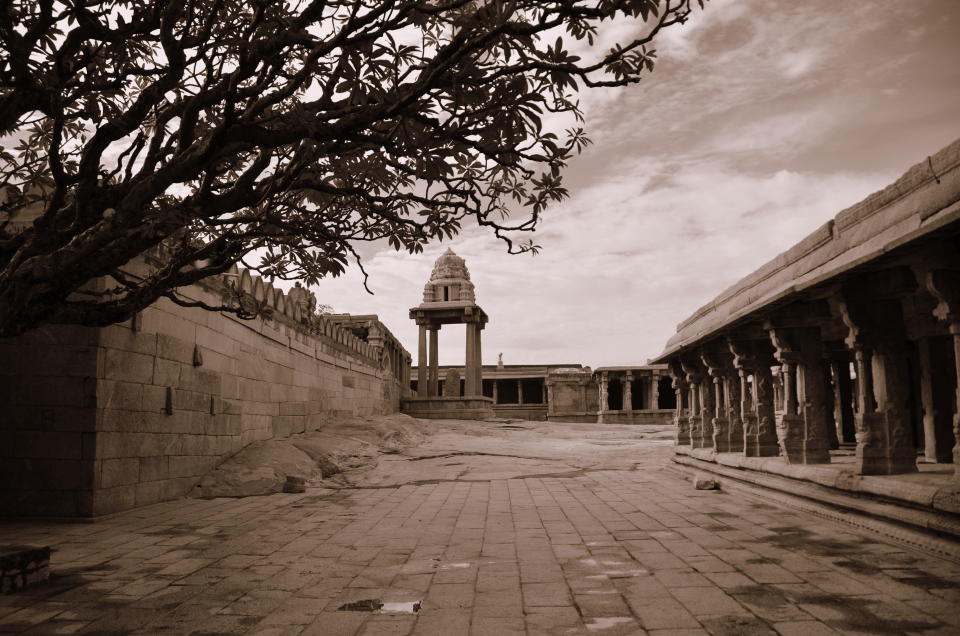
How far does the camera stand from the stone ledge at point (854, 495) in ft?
14.9

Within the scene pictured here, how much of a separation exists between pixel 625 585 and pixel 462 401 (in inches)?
1029

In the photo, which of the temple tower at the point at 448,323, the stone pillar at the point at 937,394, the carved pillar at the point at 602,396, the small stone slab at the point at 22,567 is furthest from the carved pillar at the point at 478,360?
the small stone slab at the point at 22,567

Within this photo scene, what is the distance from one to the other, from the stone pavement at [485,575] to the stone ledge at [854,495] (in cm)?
23

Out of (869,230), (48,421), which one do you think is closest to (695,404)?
(869,230)

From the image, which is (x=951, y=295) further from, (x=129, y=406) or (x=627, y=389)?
(x=627, y=389)

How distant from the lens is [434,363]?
A: 3397 centimetres

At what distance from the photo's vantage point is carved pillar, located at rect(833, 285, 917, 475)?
5633mm

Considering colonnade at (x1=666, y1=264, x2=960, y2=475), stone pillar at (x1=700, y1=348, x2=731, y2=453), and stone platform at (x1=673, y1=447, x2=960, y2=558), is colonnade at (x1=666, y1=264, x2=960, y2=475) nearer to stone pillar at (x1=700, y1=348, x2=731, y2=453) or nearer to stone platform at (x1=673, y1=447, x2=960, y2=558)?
stone pillar at (x1=700, y1=348, x2=731, y2=453)

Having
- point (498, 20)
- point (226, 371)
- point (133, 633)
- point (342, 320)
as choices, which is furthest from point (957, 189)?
point (342, 320)

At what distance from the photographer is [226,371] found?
1038 cm

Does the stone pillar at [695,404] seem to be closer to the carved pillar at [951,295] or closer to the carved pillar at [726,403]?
the carved pillar at [726,403]

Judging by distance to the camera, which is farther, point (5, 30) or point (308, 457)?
point (308, 457)

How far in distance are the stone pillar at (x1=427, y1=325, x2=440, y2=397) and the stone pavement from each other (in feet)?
86.4

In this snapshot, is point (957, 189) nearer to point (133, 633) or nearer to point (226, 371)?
point (133, 633)
